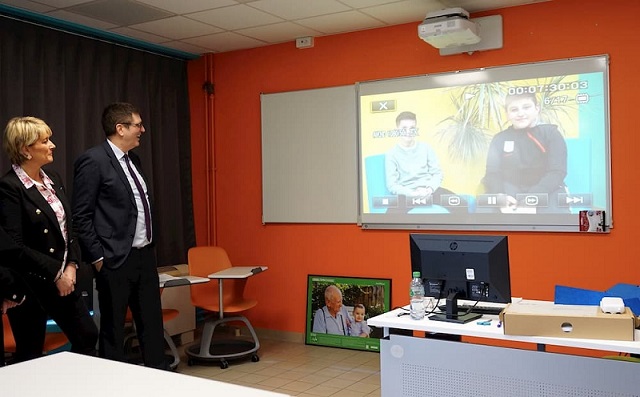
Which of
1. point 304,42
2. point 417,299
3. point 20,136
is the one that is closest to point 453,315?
point 417,299

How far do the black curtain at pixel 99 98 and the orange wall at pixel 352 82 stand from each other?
0.98 ft

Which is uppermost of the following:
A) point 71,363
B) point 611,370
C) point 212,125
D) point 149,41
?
point 149,41

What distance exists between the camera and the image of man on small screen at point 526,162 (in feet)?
15.3

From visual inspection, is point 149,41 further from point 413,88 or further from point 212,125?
point 413,88

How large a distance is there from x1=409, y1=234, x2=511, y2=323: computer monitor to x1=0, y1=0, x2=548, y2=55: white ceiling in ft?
7.00

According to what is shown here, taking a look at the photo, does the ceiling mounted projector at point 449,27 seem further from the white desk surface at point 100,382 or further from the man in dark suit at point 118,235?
the white desk surface at point 100,382

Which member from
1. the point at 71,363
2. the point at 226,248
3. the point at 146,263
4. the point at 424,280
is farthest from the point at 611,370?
the point at 226,248

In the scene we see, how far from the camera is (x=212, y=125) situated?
627 centimetres

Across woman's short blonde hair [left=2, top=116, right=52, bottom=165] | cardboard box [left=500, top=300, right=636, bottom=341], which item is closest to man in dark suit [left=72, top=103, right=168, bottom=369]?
woman's short blonde hair [left=2, top=116, right=52, bottom=165]

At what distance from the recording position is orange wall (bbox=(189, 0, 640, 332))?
4461mm

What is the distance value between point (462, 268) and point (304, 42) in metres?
3.12

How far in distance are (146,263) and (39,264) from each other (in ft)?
2.21

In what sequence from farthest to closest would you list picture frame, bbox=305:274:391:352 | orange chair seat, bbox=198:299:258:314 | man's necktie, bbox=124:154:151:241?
1. picture frame, bbox=305:274:391:352
2. orange chair seat, bbox=198:299:258:314
3. man's necktie, bbox=124:154:151:241

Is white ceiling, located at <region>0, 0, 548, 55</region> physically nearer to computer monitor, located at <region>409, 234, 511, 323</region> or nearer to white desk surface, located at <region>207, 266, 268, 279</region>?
white desk surface, located at <region>207, 266, 268, 279</region>
